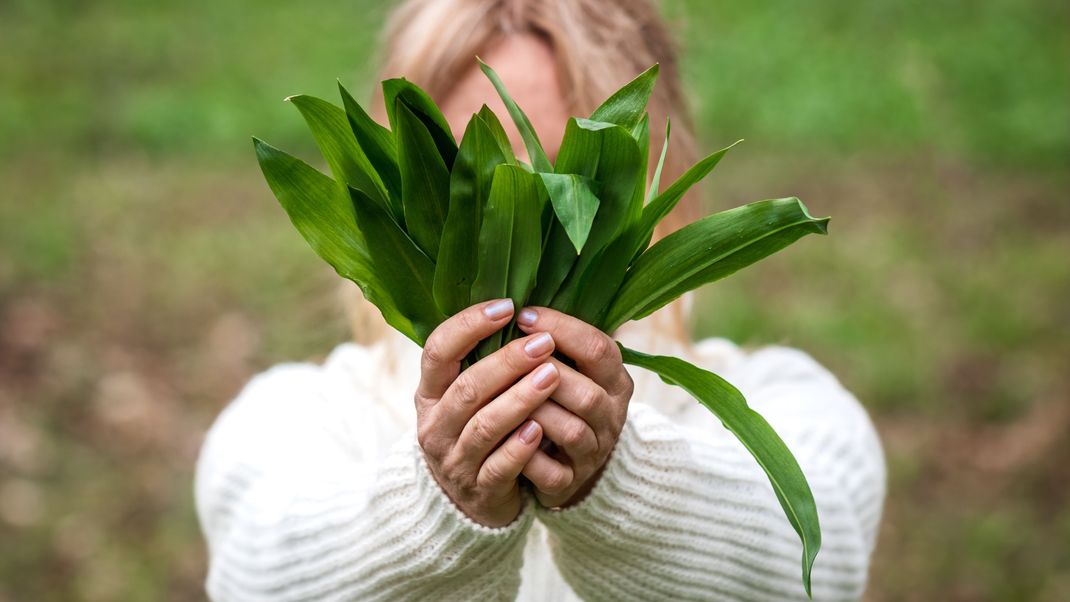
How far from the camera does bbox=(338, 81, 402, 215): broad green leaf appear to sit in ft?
3.52

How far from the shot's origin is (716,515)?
1347 millimetres

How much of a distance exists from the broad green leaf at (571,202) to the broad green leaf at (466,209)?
0.06 metres

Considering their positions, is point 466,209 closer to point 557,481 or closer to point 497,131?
point 497,131

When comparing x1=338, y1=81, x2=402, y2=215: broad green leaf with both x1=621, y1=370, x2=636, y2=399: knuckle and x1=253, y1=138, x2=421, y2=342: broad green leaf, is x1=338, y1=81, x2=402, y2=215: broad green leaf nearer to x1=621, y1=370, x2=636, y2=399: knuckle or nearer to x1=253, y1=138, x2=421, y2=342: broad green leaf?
x1=253, y1=138, x2=421, y2=342: broad green leaf

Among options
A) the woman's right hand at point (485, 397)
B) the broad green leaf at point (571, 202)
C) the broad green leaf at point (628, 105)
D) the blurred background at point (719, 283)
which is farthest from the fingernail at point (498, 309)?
the blurred background at point (719, 283)

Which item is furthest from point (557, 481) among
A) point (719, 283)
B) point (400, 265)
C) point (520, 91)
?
point (719, 283)

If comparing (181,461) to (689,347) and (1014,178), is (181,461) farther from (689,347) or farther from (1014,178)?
(1014,178)

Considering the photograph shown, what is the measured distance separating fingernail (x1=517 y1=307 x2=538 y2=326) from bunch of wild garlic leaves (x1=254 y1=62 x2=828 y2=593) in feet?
0.04

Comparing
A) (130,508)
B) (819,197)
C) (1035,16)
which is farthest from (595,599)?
(1035,16)

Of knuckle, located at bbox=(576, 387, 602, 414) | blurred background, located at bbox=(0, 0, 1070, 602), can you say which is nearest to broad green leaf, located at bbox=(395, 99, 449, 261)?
knuckle, located at bbox=(576, 387, 602, 414)

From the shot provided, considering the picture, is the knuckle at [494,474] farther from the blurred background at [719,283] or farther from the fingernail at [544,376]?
the blurred background at [719,283]

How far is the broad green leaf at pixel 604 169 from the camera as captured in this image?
1.06 m

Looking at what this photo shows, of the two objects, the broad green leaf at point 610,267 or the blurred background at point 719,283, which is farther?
the blurred background at point 719,283

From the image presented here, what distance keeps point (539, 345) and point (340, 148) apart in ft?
0.93
